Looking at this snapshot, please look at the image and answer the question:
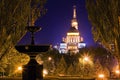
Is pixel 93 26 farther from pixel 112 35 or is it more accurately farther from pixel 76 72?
pixel 76 72

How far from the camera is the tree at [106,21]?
73.9 feet

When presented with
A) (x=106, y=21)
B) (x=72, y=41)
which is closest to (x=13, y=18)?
(x=106, y=21)

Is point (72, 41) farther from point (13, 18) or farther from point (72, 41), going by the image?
point (13, 18)

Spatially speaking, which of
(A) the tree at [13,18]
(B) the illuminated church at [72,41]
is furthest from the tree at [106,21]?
(B) the illuminated church at [72,41]

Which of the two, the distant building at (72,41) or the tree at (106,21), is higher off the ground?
the distant building at (72,41)

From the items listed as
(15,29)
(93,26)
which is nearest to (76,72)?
(93,26)

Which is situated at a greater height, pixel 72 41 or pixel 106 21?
pixel 72 41

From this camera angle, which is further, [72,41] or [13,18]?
[72,41]

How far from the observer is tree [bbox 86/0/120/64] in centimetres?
2252

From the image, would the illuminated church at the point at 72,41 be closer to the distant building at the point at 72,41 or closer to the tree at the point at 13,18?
the distant building at the point at 72,41

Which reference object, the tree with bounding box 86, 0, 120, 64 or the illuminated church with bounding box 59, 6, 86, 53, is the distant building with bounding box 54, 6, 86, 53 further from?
the tree with bounding box 86, 0, 120, 64

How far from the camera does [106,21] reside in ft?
77.4

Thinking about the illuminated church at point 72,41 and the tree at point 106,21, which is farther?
the illuminated church at point 72,41

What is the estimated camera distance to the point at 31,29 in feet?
55.2
